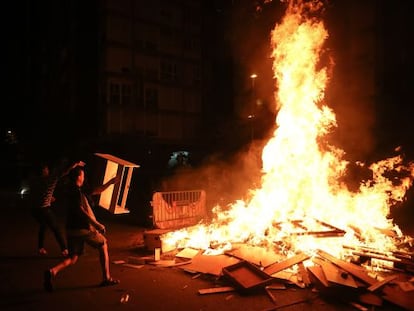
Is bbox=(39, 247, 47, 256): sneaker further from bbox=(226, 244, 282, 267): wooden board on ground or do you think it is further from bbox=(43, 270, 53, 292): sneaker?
bbox=(226, 244, 282, 267): wooden board on ground

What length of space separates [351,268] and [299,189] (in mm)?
3707

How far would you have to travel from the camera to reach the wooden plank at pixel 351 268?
6422mm

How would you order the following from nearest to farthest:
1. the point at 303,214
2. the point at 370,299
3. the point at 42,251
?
the point at 370,299 → the point at 42,251 → the point at 303,214

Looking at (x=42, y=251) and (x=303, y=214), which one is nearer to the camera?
(x=42, y=251)

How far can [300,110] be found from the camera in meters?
10.8

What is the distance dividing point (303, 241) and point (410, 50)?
57.7 ft

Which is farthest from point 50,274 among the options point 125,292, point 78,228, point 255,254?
point 255,254

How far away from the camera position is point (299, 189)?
1039cm

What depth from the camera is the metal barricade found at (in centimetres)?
1141

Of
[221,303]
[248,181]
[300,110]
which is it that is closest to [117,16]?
[248,181]

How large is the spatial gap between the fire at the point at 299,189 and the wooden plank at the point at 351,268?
785mm

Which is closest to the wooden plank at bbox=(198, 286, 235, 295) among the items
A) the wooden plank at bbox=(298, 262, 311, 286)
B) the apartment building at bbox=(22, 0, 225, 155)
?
the wooden plank at bbox=(298, 262, 311, 286)

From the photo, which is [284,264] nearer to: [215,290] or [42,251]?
[215,290]

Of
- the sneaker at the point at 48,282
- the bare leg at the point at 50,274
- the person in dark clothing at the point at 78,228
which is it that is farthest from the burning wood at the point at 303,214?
the sneaker at the point at 48,282
